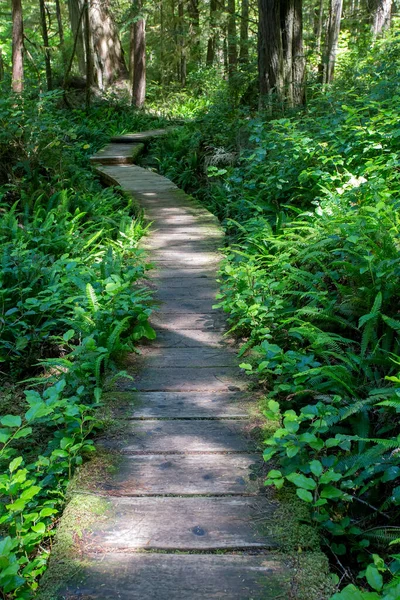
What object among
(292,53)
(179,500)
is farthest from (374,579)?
(292,53)

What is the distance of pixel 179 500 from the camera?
274 centimetres

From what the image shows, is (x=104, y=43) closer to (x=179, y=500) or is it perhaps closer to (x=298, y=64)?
(x=298, y=64)

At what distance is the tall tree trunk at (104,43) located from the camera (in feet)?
67.9

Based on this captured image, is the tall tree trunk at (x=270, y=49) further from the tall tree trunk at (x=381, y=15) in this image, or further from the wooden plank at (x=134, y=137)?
the tall tree trunk at (x=381, y=15)

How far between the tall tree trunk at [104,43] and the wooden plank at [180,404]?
1962 cm

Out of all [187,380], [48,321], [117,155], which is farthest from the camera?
[117,155]

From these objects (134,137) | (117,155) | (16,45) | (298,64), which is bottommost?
(117,155)

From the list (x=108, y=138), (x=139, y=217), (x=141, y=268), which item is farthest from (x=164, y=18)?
(x=141, y=268)

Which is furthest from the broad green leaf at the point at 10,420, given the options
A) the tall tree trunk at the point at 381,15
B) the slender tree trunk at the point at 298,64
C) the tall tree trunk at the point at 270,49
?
the tall tree trunk at the point at 381,15

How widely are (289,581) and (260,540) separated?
26 centimetres

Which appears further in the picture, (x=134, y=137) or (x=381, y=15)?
(x=381, y=15)

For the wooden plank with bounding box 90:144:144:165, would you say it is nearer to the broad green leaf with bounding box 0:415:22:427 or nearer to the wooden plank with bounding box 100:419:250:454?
the wooden plank with bounding box 100:419:250:454

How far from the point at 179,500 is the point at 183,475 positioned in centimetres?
21

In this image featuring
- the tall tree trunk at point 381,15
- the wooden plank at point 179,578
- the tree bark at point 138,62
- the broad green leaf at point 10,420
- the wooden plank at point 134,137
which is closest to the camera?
the wooden plank at point 179,578
